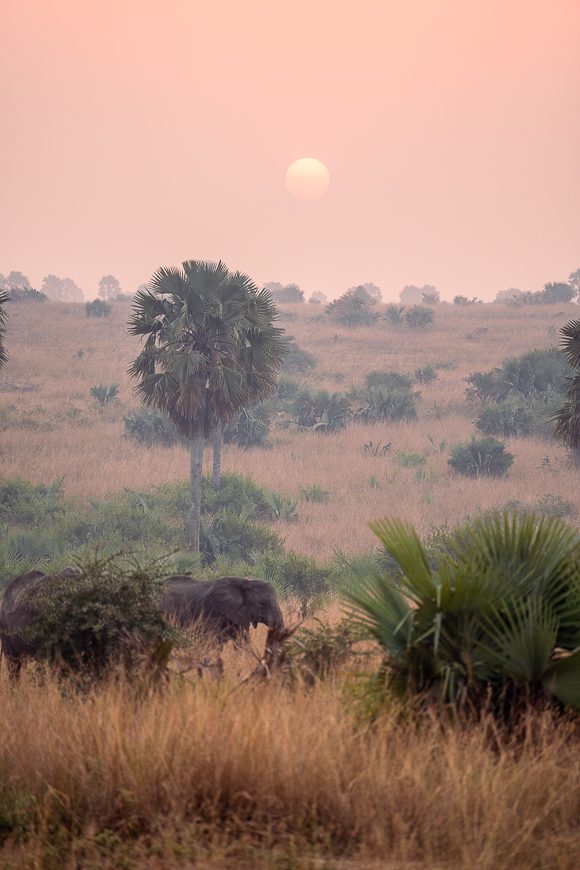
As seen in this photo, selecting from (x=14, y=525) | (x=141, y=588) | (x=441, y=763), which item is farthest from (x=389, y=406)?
(x=441, y=763)

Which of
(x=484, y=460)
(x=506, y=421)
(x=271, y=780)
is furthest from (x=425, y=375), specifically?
(x=271, y=780)

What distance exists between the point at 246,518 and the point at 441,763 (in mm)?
19295

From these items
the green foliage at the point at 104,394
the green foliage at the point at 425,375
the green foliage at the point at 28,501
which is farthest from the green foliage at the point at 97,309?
the green foliage at the point at 28,501

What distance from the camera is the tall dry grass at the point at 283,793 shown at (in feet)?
14.8

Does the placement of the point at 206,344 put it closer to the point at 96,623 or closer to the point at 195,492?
the point at 195,492

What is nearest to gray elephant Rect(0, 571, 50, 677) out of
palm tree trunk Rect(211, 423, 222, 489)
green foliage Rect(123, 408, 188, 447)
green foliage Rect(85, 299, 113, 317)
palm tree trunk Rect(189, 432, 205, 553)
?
palm tree trunk Rect(189, 432, 205, 553)

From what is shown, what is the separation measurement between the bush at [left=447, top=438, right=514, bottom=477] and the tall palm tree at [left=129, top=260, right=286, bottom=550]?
10.5 m

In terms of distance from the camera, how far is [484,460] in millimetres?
30969

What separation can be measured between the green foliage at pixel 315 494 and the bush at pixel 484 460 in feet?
18.2

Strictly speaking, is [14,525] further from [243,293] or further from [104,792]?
[104,792]

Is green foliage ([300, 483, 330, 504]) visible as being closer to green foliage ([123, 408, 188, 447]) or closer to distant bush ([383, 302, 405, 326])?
green foliage ([123, 408, 188, 447])

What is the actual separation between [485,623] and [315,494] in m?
22.0

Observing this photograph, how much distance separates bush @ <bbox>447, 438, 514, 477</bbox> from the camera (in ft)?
101

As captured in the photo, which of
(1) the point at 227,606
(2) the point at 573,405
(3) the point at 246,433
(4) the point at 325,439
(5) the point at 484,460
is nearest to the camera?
(1) the point at 227,606
